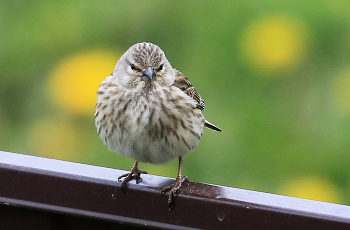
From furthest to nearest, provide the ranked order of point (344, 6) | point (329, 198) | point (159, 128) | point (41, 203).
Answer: point (344, 6) → point (329, 198) → point (159, 128) → point (41, 203)

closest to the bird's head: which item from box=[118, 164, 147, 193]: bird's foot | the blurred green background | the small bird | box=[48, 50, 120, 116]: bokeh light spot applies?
the small bird

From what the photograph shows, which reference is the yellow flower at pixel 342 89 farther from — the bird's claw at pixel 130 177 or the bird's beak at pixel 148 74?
the bird's claw at pixel 130 177

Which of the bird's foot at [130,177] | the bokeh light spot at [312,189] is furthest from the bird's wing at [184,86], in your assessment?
the bokeh light spot at [312,189]

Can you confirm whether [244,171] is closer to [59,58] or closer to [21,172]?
[59,58]

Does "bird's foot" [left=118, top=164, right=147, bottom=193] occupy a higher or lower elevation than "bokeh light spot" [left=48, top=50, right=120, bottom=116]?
higher

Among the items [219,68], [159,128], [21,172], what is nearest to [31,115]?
[219,68]

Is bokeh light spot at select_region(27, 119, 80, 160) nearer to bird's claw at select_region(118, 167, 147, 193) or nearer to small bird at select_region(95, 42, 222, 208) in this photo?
small bird at select_region(95, 42, 222, 208)

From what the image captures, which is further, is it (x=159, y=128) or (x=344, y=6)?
(x=344, y=6)
